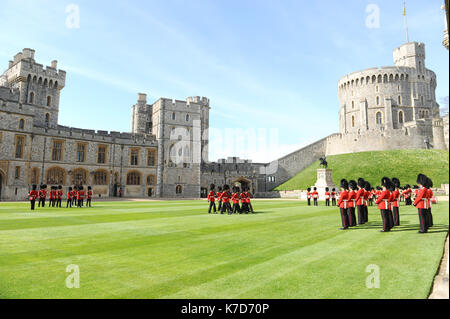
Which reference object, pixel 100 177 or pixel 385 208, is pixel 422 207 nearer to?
pixel 385 208

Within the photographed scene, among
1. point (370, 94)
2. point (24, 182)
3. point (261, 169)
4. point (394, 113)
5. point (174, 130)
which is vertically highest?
point (370, 94)

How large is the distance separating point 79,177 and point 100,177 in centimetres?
290

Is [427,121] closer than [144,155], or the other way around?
[144,155]

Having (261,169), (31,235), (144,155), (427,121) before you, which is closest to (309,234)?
(31,235)

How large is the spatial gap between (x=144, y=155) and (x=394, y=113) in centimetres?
5789

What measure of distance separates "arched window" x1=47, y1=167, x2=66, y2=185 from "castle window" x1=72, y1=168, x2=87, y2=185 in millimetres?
1361

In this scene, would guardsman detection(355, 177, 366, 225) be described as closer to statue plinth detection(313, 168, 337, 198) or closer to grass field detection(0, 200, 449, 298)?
grass field detection(0, 200, 449, 298)

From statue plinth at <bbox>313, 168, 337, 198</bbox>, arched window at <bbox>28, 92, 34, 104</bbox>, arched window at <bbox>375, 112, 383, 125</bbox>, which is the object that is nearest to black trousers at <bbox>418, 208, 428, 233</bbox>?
statue plinth at <bbox>313, 168, 337, 198</bbox>

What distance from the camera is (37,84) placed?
139 feet

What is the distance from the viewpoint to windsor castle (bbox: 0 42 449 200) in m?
35.2

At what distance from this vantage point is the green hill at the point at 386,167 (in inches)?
1726

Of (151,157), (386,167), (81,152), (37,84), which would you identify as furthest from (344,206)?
(37,84)
